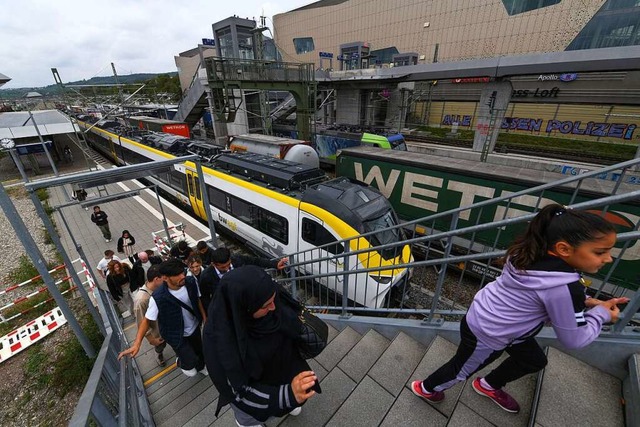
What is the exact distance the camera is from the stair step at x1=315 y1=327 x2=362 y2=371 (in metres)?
3.34

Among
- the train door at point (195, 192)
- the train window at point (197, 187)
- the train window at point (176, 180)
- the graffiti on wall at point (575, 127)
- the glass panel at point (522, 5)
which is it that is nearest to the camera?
the train window at point (197, 187)

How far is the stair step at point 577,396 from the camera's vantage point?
1943mm

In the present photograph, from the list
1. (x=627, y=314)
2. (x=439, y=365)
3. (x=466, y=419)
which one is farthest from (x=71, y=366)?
(x=627, y=314)

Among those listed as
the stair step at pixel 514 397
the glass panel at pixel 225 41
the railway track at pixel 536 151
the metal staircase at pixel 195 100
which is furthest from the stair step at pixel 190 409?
the glass panel at pixel 225 41

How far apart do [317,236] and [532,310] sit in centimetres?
475

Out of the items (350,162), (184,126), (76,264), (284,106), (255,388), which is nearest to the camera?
(255,388)

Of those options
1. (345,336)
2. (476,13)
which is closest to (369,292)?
(345,336)

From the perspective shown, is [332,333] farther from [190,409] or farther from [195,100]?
[195,100]

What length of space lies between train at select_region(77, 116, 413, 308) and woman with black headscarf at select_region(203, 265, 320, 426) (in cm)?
190

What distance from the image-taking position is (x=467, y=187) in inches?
277

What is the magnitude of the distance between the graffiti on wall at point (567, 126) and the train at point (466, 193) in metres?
14.5

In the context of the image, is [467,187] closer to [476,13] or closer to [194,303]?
[194,303]

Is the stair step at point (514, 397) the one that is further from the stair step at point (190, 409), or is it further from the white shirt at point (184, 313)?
the white shirt at point (184, 313)

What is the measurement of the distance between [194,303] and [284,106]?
24.5m
